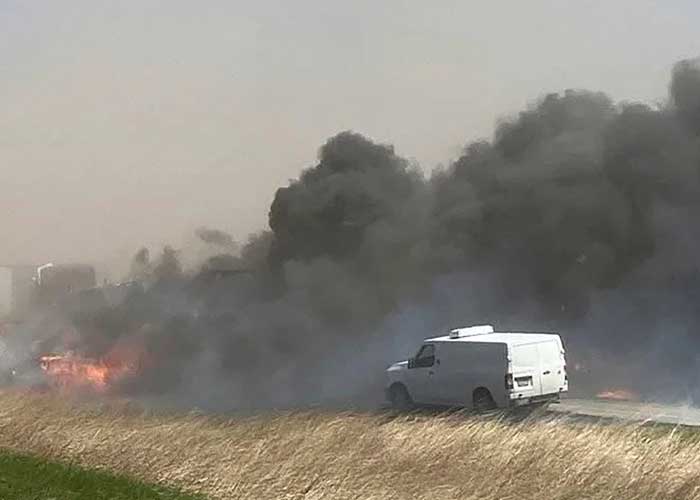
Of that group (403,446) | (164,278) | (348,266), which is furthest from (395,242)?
(403,446)

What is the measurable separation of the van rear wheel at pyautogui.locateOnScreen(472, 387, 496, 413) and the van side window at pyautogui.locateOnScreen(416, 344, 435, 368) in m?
1.75

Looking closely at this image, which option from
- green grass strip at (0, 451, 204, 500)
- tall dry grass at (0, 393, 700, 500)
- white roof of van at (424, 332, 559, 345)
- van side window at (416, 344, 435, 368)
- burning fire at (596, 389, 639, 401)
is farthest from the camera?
burning fire at (596, 389, 639, 401)

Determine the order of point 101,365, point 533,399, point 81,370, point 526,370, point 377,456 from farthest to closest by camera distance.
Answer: point 101,365, point 81,370, point 533,399, point 526,370, point 377,456

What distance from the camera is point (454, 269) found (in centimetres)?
3697

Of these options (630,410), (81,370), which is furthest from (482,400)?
(81,370)

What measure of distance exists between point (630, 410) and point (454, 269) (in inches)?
509

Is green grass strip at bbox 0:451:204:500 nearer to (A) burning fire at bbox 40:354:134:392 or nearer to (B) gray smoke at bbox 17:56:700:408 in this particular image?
(B) gray smoke at bbox 17:56:700:408

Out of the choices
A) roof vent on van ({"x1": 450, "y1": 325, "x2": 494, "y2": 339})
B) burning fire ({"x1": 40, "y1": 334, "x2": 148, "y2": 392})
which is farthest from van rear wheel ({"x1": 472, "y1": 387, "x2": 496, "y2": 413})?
burning fire ({"x1": 40, "y1": 334, "x2": 148, "y2": 392})

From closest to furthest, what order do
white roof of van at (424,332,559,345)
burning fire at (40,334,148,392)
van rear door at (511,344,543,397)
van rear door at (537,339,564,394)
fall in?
1. van rear door at (511,344,543,397)
2. white roof of van at (424,332,559,345)
3. van rear door at (537,339,564,394)
4. burning fire at (40,334,148,392)

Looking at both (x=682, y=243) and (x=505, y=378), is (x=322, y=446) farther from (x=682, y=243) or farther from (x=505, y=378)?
(x=682, y=243)

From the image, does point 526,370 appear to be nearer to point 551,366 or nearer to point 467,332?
point 551,366

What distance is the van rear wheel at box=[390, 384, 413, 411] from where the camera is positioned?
25328 millimetres

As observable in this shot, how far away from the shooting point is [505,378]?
2281 cm

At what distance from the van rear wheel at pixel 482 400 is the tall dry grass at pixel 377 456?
211 inches
